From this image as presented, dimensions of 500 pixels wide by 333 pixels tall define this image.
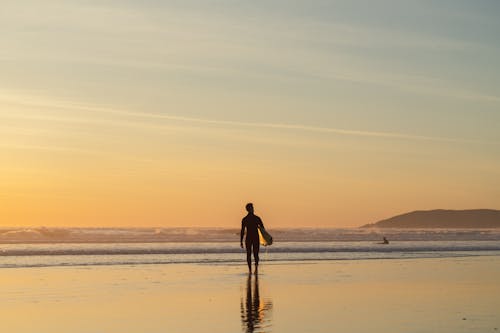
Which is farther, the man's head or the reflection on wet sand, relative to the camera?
the man's head

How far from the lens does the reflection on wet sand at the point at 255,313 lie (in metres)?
12.8

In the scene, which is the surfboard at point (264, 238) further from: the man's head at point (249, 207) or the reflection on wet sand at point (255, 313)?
the reflection on wet sand at point (255, 313)

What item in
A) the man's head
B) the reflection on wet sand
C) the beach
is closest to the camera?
the reflection on wet sand

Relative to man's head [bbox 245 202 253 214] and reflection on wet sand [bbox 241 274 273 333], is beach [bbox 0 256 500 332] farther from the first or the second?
man's head [bbox 245 202 253 214]

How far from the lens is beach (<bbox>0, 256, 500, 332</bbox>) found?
1324cm

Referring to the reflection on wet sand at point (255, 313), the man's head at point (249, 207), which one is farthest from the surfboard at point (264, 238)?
the reflection on wet sand at point (255, 313)

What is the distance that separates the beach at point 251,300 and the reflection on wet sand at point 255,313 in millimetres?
19

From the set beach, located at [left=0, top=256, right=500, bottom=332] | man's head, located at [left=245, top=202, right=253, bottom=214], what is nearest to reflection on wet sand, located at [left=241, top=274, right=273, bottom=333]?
beach, located at [left=0, top=256, right=500, bottom=332]

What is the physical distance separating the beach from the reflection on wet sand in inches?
0.7

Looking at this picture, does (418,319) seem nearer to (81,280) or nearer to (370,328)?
(370,328)

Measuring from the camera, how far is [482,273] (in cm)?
2531

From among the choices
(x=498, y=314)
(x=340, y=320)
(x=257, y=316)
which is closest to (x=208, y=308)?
(x=257, y=316)

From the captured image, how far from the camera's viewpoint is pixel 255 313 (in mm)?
14750

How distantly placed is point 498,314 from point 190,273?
12.7 meters
